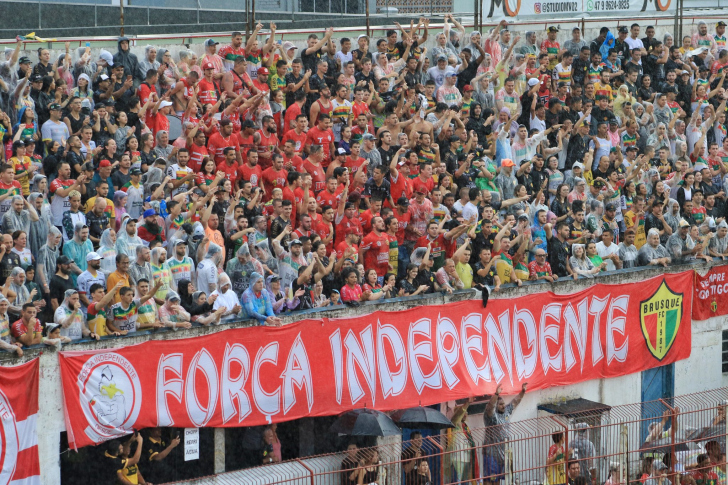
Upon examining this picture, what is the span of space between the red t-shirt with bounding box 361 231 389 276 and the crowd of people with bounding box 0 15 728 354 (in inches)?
1.1

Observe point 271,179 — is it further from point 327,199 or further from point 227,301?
point 227,301

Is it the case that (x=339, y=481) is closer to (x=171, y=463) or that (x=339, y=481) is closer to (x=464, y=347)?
(x=171, y=463)

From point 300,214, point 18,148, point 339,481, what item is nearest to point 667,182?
point 300,214

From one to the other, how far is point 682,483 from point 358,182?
23.2ft

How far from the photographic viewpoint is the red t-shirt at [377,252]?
19.0m

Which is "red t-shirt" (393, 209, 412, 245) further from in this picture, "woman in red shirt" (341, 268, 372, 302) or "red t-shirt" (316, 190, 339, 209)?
"woman in red shirt" (341, 268, 372, 302)

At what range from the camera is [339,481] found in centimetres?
1639

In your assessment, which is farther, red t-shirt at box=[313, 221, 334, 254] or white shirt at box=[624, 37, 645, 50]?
white shirt at box=[624, 37, 645, 50]

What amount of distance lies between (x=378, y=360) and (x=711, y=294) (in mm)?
7788

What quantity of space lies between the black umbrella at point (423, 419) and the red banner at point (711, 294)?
23.2 ft

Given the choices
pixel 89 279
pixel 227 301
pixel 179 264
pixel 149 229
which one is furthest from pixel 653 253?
pixel 89 279

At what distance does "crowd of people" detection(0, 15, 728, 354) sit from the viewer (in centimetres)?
1669

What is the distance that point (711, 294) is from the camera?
74.6 feet

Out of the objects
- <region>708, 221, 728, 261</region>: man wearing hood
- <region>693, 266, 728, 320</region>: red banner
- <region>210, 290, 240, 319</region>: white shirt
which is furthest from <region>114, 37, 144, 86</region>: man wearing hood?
<region>708, 221, 728, 261</region>: man wearing hood
